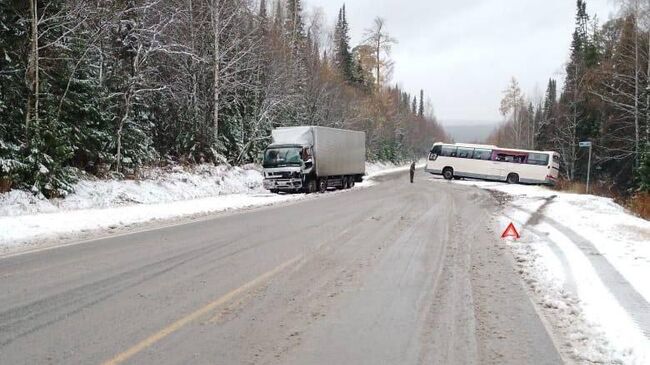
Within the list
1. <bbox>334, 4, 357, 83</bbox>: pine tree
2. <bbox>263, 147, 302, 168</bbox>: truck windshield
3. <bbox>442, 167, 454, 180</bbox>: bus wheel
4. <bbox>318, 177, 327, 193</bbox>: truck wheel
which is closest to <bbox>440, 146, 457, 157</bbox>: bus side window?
<bbox>442, 167, 454, 180</bbox>: bus wheel

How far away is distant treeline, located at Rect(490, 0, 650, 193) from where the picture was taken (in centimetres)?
3525

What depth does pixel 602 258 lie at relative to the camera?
9180mm

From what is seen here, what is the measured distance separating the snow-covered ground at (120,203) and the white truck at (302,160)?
1.99 metres

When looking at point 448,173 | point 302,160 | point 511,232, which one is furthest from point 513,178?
point 511,232

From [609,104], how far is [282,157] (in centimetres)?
3205

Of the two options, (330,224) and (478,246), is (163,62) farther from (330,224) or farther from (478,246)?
(478,246)

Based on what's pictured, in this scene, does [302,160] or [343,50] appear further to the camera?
[343,50]

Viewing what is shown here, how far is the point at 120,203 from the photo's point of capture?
1886 centimetres

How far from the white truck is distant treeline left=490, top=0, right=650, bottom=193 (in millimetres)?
17283

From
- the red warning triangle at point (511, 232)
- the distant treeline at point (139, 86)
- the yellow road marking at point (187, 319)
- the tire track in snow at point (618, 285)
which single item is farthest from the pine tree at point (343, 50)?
the yellow road marking at point (187, 319)

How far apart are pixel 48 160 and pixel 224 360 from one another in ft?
48.9

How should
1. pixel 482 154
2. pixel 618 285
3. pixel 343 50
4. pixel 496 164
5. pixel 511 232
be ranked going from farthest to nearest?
pixel 343 50, pixel 482 154, pixel 496 164, pixel 511 232, pixel 618 285

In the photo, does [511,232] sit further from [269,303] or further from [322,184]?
[322,184]

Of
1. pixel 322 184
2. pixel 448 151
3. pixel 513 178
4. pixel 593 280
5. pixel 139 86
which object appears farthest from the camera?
pixel 448 151
